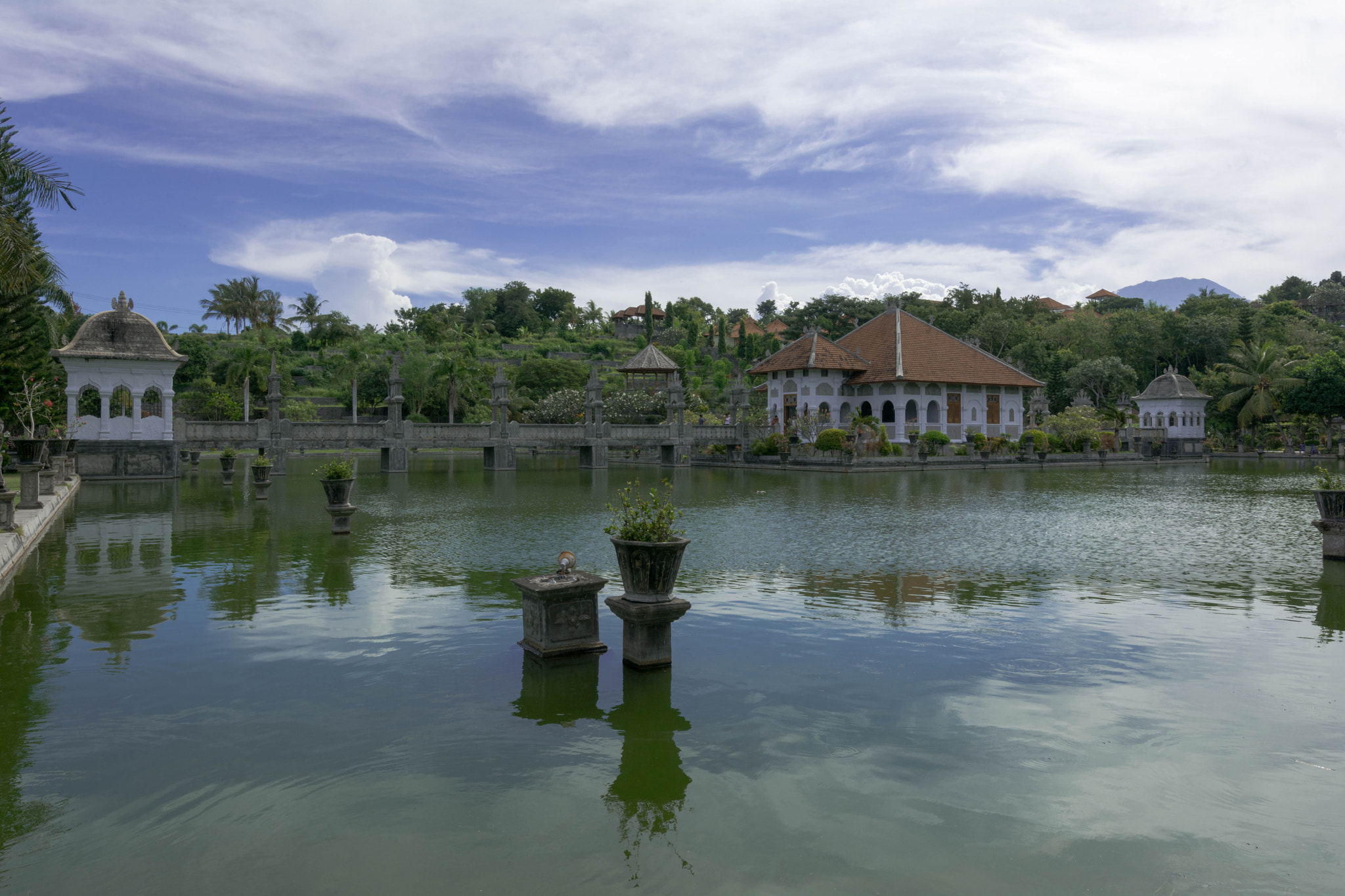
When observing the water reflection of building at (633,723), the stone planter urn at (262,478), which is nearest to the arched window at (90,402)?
the stone planter urn at (262,478)

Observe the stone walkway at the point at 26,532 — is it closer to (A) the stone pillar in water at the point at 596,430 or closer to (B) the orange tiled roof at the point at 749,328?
(A) the stone pillar in water at the point at 596,430

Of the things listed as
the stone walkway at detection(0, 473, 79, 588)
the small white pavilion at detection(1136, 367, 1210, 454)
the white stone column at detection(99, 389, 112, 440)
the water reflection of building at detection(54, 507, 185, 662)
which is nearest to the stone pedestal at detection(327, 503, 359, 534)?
the water reflection of building at detection(54, 507, 185, 662)

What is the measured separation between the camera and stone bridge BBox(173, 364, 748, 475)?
35000mm

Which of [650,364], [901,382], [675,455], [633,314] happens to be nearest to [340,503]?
[675,455]

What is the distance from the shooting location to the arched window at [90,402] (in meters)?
31.3

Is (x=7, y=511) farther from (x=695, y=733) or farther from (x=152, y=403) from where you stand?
(x=152, y=403)

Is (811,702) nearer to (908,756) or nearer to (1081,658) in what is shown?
(908,756)

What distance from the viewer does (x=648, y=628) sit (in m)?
7.16

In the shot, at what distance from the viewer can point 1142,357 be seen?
6944cm

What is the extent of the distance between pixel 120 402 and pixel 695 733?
3507 cm

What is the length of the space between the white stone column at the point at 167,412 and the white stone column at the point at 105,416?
1.71 meters

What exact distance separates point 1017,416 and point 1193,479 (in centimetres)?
2132

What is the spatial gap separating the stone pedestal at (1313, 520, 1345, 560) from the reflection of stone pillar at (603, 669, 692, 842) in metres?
11.6

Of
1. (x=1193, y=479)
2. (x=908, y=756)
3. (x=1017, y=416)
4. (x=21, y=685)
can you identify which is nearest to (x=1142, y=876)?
(x=908, y=756)
